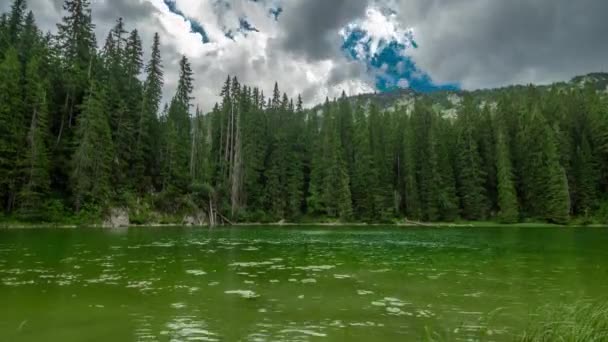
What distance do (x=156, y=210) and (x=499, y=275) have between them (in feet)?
167

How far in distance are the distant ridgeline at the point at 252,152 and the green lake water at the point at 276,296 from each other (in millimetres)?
31520

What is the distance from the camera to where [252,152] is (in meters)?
79.5

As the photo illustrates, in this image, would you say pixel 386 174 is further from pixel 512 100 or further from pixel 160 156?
pixel 160 156

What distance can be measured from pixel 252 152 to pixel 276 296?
69786mm

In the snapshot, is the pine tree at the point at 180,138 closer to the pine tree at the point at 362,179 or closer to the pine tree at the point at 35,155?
the pine tree at the point at 35,155

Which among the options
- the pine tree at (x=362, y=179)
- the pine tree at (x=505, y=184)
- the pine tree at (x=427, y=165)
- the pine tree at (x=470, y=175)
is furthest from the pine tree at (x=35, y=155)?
the pine tree at (x=505, y=184)

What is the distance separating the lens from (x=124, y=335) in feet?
23.1

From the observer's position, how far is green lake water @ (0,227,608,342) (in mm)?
7523

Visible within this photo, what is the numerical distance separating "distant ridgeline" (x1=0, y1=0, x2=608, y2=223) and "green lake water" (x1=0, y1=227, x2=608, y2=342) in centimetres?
3152

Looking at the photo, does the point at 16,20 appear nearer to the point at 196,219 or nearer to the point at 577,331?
the point at 196,219

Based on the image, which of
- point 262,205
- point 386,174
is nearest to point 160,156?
point 262,205

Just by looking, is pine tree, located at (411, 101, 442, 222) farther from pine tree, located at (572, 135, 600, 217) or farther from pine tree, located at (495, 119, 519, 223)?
pine tree, located at (572, 135, 600, 217)

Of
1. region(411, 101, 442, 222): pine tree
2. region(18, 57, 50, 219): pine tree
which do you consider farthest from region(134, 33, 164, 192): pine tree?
region(411, 101, 442, 222): pine tree

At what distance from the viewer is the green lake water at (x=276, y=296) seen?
752cm
